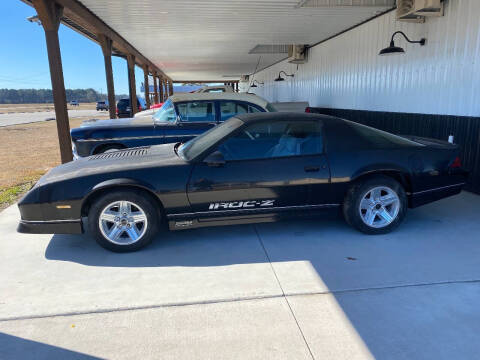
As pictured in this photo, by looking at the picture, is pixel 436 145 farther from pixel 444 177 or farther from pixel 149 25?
pixel 149 25

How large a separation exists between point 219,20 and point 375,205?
719 cm

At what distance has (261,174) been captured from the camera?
3920 millimetres

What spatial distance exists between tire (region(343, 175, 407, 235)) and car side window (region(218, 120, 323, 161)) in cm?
67

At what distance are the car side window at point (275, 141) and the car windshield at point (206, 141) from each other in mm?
146

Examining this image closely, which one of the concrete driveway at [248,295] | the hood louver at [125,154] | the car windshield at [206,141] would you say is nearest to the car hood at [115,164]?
the hood louver at [125,154]

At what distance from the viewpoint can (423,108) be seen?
7160 mm

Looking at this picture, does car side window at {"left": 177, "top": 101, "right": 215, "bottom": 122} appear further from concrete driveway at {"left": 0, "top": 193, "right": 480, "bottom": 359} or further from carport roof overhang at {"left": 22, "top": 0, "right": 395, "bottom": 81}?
concrete driveway at {"left": 0, "top": 193, "right": 480, "bottom": 359}

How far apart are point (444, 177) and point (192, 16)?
713 cm

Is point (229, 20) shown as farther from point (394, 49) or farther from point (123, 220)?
point (123, 220)

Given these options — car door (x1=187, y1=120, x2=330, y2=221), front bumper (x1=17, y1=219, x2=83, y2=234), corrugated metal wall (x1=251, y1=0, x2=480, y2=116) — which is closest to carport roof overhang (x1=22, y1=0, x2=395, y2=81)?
corrugated metal wall (x1=251, y1=0, x2=480, y2=116)


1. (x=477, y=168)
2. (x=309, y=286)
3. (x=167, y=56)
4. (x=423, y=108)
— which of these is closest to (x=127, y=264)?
(x=309, y=286)

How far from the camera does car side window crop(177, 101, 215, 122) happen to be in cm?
705

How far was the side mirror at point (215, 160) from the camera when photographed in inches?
150

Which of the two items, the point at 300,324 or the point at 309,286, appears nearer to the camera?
the point at 300,324
